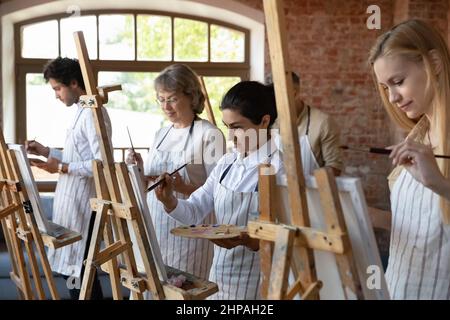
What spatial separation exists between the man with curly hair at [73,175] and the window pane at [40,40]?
7.87ft

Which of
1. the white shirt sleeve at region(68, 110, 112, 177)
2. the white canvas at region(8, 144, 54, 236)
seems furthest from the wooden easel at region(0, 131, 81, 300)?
the white shirt sleeve at region(68, 110, 112, 177)

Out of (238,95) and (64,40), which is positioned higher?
(64,40)

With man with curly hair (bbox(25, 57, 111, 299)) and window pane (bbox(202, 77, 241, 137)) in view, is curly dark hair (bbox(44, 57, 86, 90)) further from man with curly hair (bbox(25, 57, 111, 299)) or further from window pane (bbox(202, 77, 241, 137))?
window pane (bbox(202, 77, 241, 137))

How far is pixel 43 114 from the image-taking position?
18.1 ft

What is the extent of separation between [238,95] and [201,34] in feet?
11.9

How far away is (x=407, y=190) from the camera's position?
5.24 feet

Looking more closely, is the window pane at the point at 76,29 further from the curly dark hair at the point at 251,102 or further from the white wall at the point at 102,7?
the curly dark hair at the point at 251,102

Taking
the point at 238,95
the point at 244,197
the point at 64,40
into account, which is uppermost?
the point at 64,40

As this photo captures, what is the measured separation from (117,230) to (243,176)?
447mm

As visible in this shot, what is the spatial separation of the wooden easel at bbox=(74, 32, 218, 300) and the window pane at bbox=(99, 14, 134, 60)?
343 cm

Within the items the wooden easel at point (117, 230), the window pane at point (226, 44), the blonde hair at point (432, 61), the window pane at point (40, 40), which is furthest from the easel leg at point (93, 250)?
the window pane at point (226, 44)
